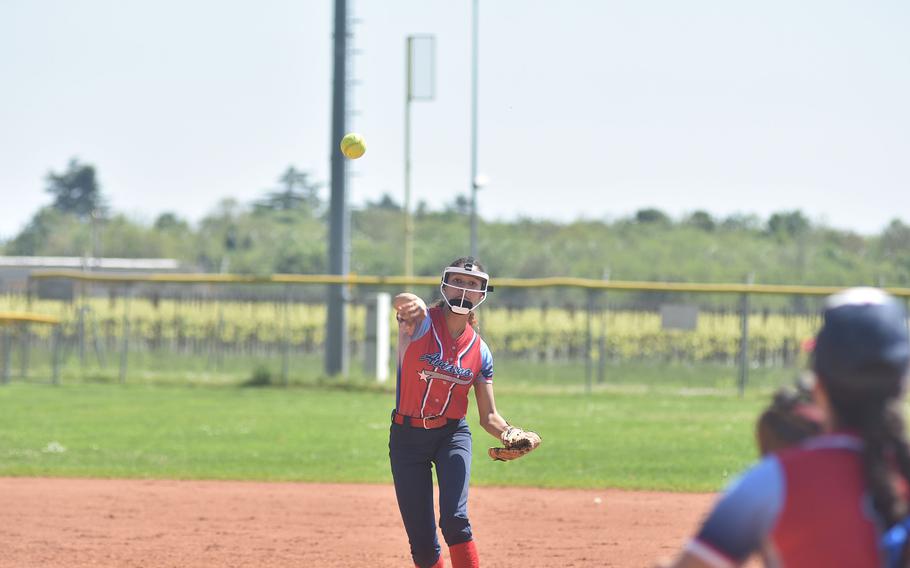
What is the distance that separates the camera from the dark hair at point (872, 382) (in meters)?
2.68

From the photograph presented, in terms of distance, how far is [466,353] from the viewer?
6602mm

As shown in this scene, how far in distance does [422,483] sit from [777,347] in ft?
68.7

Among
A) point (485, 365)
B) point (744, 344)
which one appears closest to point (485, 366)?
point (485, 365)

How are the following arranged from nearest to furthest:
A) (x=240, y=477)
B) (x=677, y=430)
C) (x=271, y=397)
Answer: (x=240, y=477)
(x=677, y=430)
(x=271, y=397)

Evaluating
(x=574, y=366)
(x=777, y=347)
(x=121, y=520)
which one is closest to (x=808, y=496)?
(x=121, y=520)

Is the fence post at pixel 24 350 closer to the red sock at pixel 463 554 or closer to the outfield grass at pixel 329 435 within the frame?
the outfield grass at pixel 329 435

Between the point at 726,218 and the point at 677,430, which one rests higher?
the point at 726,218

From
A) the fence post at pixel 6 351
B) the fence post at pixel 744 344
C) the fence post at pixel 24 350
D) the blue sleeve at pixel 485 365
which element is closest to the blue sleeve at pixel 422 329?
the blue sleeve at pixel 485 365

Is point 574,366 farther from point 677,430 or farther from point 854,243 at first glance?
point 854,243

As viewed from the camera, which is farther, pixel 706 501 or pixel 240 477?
pixel 240 477

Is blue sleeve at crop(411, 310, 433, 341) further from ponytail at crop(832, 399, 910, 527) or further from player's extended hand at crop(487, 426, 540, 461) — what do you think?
ponytail at crop(832, 399, 910, 527)

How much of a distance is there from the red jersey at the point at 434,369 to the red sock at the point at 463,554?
0.69 metres

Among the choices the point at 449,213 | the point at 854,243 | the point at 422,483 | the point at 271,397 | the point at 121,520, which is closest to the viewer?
the point at 422,483

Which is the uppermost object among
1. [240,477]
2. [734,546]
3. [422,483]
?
[734,546]
